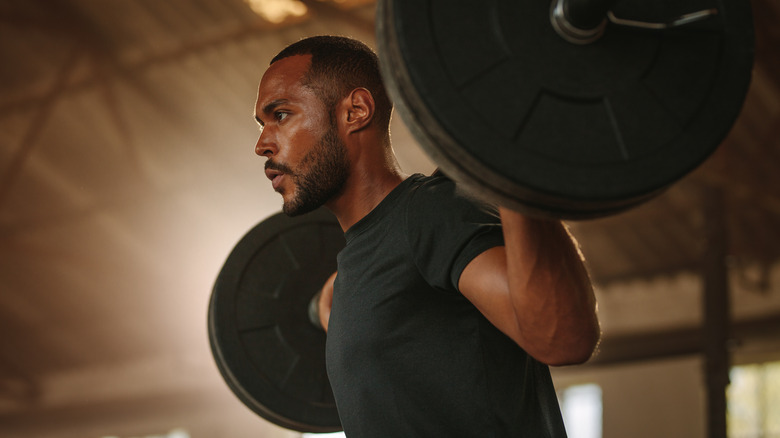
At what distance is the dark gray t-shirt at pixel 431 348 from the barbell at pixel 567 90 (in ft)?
0.67

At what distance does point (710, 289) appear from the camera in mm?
6199

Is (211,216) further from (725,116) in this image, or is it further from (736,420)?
(725,116)

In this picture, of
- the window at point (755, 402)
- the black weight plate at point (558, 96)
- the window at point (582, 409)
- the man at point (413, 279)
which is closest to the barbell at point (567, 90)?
the black weight plate at point (558, 96)

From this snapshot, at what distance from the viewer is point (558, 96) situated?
3.20 ft

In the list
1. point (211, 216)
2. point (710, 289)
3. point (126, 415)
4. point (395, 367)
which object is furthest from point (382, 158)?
point (126, 415)

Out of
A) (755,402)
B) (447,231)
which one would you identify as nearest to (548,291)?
(447,231)

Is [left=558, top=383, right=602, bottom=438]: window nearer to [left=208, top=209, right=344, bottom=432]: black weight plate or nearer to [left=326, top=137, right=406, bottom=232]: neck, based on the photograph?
[left=208, top=209, right=344, bottom=432]: black weight plate

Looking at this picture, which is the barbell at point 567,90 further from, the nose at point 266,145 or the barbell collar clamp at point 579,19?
the nose at point 266,145

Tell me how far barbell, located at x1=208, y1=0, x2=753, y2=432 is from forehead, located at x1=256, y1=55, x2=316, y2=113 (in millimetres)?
426

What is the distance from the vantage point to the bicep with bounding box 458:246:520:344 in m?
1.08

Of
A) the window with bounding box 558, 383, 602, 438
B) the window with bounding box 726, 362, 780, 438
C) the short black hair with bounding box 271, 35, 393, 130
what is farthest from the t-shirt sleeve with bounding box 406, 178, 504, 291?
the window with bounding box 558, 383, 602, 438

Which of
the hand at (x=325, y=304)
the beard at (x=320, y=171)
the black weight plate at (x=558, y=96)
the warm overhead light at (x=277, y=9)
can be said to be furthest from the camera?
the warm overhead light at (x=277, y=9)

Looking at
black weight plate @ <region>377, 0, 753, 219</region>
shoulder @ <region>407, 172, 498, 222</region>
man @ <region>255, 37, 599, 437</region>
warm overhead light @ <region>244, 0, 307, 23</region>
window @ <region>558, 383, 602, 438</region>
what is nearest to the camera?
black weight plate @ <region>377, 0, 753, 219</region>

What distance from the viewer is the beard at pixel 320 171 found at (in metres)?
→ 1.41
